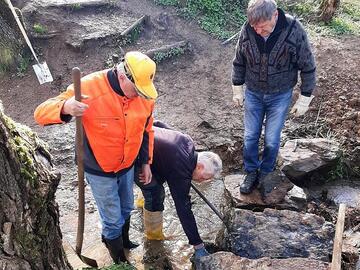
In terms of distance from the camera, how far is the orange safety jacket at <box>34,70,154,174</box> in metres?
3.23

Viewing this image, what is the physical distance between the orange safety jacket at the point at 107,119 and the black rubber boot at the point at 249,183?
170 centimetres

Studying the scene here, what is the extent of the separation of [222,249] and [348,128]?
2.95m

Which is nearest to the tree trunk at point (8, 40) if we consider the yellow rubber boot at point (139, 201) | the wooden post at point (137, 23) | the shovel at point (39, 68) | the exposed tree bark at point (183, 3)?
the shovel at point (39, 68)

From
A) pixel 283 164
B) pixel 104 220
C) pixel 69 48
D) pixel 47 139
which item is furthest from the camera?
pixel 69 48

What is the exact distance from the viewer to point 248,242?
13.8ft

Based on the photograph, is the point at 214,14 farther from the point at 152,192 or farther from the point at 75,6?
the point at 152,192

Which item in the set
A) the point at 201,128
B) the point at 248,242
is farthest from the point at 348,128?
the point at 248,242

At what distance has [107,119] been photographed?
131 inches

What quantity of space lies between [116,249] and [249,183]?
5.41 feet

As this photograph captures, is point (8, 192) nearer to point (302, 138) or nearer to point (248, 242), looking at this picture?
point (248, 242)

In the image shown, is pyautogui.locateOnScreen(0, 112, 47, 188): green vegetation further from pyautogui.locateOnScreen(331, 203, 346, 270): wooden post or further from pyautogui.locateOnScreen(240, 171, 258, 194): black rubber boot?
pyautogui.locateOnScreen(240, 171, 258, 194): black rubber boot

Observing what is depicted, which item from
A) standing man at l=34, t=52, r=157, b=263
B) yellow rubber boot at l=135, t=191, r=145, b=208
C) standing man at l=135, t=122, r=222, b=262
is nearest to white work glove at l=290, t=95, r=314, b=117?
standing man at l=135, t=122, r=222, b=262

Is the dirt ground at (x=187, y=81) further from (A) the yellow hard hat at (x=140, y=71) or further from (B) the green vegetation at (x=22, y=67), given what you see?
(A) the yellow hard hat at (x=140, y=71)

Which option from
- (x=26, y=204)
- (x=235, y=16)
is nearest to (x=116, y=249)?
(x=26, y=204)
